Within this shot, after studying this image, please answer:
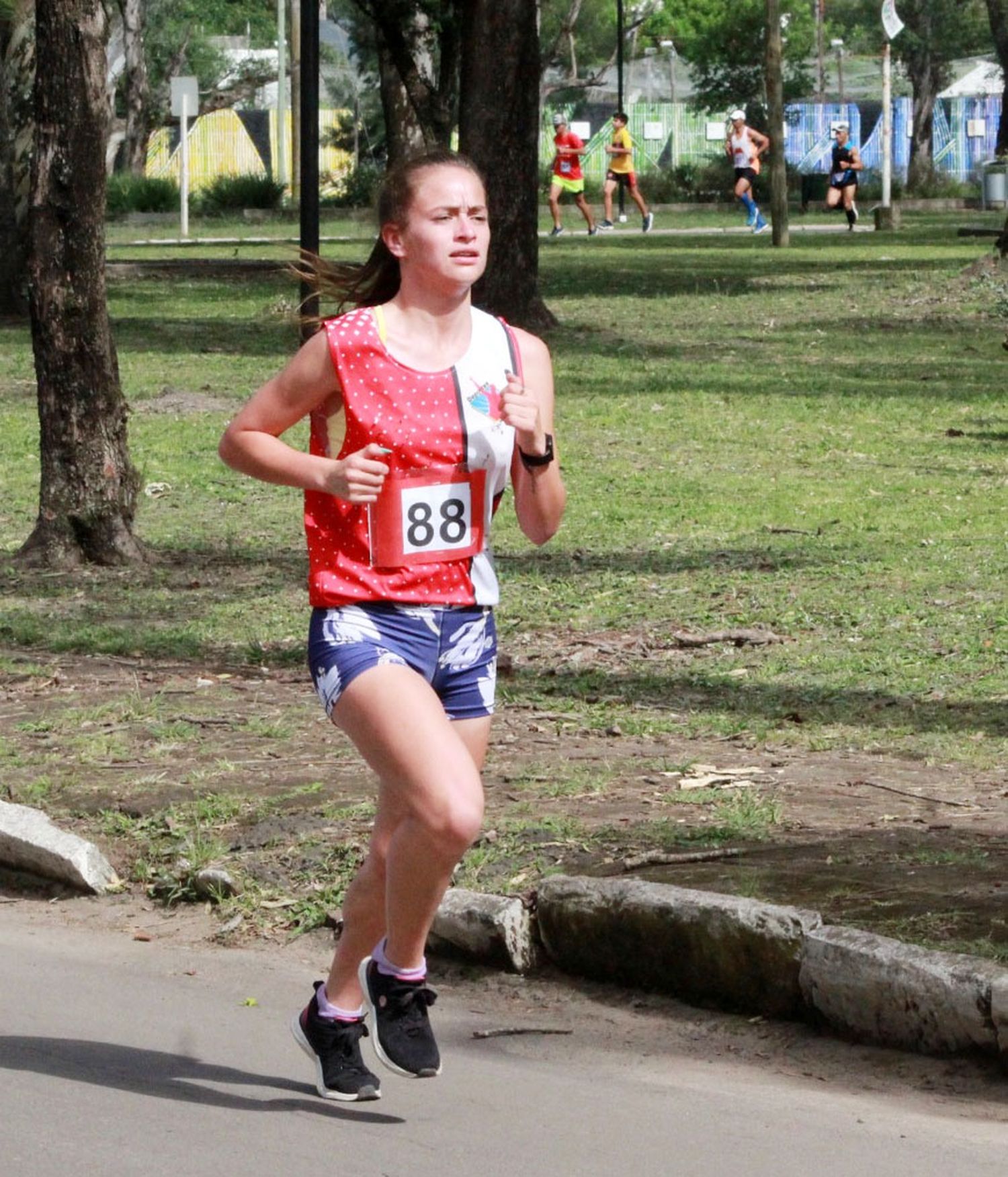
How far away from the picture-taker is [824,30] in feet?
325

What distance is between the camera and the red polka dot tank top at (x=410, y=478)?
445cm

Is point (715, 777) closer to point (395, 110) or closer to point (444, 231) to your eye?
point (444, 231)

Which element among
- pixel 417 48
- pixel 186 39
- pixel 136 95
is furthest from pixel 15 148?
pixel 186 39

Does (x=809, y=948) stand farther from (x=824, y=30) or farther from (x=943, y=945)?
(x=824, y=30)

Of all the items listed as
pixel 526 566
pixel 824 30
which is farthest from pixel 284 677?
pixel 824 30

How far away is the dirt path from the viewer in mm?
5922

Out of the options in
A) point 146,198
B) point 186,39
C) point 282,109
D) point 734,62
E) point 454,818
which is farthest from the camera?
point 186,39

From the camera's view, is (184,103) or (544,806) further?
(184,103)

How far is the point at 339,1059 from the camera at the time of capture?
468 cm

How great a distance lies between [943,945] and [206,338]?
16.4 metres

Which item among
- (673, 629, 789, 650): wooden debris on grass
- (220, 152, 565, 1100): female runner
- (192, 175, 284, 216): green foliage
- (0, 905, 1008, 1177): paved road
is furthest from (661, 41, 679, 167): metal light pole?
(220, 152, 565, 1100): female runner

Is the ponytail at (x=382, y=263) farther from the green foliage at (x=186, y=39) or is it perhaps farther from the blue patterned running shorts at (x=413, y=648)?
the green foliage at (x=186, y=39)

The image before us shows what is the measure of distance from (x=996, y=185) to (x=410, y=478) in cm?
4609

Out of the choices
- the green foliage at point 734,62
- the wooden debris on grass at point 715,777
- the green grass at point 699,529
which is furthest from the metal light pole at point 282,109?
the wooden debris on grass at point 715,777
